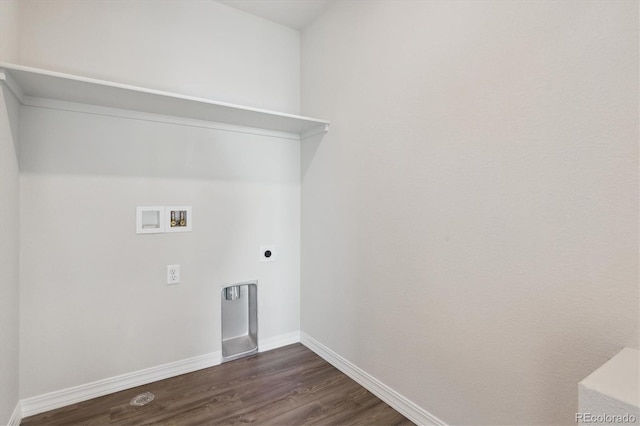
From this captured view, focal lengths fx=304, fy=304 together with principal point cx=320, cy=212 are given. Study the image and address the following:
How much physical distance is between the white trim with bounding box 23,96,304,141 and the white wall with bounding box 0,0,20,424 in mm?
125

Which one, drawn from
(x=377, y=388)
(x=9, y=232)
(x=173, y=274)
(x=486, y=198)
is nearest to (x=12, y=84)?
(x=9, y=232)

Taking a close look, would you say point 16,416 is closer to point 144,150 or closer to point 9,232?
point 9,232

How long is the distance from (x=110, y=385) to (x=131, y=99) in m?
1.78

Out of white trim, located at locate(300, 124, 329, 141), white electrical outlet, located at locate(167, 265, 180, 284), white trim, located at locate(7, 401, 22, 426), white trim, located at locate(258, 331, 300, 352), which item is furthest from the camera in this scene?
white trim, located at locate(258, 331, 300, 352)

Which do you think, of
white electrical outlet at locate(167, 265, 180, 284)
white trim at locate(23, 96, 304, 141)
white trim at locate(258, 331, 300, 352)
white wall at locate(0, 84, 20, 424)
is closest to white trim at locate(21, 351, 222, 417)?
white wall at locate(0, 84, 20, 424)

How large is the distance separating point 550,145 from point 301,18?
2136mm

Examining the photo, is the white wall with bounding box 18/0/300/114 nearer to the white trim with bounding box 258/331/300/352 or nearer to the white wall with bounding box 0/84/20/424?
the white wall with bounding box 0/84/20/424

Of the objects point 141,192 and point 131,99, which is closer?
point 131,99

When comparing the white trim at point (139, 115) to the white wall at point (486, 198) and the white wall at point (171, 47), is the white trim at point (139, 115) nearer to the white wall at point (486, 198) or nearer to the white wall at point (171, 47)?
the white wall at point (171, 47)

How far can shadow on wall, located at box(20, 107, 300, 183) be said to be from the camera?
174 centimetres

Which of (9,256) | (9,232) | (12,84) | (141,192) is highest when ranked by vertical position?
(12,84)

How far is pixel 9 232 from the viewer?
1.52 metres

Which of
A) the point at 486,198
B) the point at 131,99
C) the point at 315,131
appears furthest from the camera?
the point at 315,131

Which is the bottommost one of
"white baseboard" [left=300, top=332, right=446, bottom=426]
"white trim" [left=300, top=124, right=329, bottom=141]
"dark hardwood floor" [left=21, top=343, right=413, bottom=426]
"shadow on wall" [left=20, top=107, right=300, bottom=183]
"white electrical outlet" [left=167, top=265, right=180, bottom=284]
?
"dark hardwood floor" [left=21, top=343, right=413, bottom=426]
